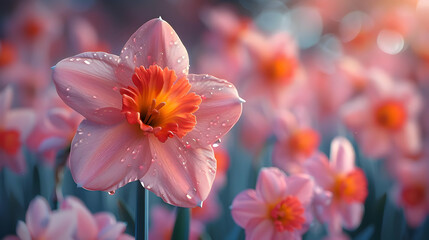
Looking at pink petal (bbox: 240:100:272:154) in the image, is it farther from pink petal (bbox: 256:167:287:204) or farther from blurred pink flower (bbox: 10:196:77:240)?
blurred pink flower (bbox: 10:196:77:240)

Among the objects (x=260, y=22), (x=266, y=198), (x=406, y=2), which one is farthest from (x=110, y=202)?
(x=406, y=2)

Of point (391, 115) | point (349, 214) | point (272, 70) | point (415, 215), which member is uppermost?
point (272, 70)

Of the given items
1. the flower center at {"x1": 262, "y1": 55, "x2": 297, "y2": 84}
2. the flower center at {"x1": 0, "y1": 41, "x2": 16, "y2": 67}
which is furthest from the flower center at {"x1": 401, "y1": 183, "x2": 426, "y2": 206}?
the flower center at {"x1": 0, "y1": 41, "x2": 16, "y2": 67}

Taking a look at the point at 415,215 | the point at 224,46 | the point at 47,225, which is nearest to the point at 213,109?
the point at 47,225

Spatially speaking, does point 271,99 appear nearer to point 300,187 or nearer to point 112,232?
point 300,187

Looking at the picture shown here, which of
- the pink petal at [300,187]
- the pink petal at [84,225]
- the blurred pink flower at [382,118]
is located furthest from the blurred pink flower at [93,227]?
the blurred pink flower at [382,118]

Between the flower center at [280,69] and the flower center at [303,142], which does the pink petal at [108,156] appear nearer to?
the flower center at [303,142]

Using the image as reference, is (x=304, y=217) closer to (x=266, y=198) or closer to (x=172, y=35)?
(x=266, y=198)

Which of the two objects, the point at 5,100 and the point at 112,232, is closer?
the point at 112,232
